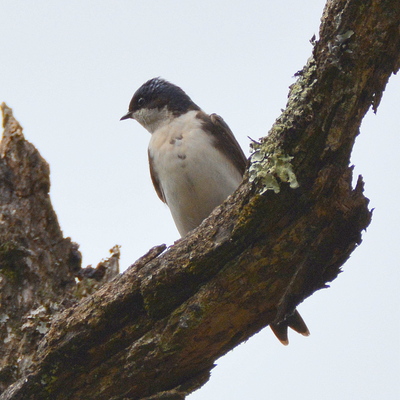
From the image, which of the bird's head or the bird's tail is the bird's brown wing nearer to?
the bird's head

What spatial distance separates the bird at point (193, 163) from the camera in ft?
21.7

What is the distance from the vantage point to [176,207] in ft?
22.5

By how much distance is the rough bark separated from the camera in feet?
12.1

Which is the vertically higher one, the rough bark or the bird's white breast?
the bird's white breast

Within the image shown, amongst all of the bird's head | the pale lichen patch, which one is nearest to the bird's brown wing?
the bird's head

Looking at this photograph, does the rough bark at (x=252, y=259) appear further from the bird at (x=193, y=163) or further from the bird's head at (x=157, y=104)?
the bird's head at (x=157, y=104)

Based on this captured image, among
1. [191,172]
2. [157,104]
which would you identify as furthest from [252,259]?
[157,104]

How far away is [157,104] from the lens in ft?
25.3

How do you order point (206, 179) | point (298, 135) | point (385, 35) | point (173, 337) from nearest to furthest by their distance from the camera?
point (385, 35)
point (298, 135)
point (173, 337)
point (206, 179)

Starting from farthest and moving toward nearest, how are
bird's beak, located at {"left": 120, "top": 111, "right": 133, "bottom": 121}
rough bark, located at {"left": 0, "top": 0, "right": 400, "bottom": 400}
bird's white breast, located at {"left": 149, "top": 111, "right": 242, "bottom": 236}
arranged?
bird's beak, located at {"left": 120, "top": 111, "right": 133, "bottom": 121} → bird's white breast, located at {"left": 149, "top": 111, "right": 242, "bottom": 236} → rough bark, located at {"left": 0, "top": 0, "right": 400, "bottom": 400}

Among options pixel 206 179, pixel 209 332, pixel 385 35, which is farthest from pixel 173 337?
pixel 206 179

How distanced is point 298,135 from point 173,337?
1.48m

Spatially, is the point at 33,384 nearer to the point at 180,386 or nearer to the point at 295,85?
the point at 180,386

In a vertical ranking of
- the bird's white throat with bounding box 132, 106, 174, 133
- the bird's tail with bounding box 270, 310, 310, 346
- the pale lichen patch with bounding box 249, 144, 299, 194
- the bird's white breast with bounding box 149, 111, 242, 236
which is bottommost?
the bird's tail with bounding box 270, 310, 310, 346
